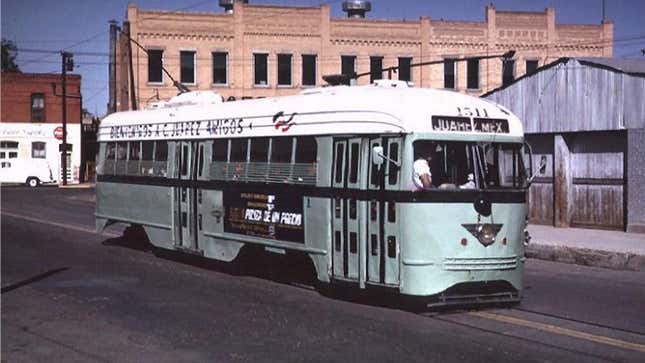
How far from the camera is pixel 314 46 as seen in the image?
46156 mm

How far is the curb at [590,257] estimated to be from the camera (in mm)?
15414

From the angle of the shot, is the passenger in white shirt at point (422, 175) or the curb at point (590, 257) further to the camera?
the curb at point (590, 257)

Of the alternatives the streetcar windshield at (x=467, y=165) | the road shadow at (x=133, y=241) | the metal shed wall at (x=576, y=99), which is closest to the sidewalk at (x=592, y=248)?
the metal shed wall at (x=576, y=99)

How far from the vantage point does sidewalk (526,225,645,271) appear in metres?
15.6

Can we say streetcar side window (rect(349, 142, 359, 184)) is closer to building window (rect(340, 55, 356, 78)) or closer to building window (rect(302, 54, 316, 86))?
building window (rect(302, 54, 316, 86))

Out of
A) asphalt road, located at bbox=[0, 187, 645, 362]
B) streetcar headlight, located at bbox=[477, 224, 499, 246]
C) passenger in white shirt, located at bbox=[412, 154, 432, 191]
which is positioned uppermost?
passenger in white shirt, located at bbox=[412, 154, 432, 191]

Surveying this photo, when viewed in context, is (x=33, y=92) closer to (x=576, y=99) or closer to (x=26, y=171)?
(x=26, y=171)

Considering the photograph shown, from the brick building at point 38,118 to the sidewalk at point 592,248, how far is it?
45.8 meters

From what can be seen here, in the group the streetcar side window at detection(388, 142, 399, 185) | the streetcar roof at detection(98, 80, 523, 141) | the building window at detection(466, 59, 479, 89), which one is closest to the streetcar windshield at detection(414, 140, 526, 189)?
the streetcar roof at detection(98, 80, 523, 141)

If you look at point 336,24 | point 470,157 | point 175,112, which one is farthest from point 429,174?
point 336,24

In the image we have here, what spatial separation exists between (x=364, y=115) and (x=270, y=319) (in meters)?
2.99

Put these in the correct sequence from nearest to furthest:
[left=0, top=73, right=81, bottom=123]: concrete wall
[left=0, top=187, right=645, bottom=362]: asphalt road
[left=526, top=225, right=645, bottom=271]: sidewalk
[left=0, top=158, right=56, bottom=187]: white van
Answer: [left=0, top=187, right=645, bottom=362]: asphalt road
[left=526, top=225, right=645, bottom=271]: sidewalk
[left=0, top=158, right=56, bottom=187]: white van
[left=0, top=73, right=81, bottom=123]: concrete wall

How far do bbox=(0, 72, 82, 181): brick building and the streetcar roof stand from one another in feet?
156

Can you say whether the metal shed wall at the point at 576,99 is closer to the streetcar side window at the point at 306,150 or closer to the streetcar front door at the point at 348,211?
the streetcar side window at the point at 306,150
